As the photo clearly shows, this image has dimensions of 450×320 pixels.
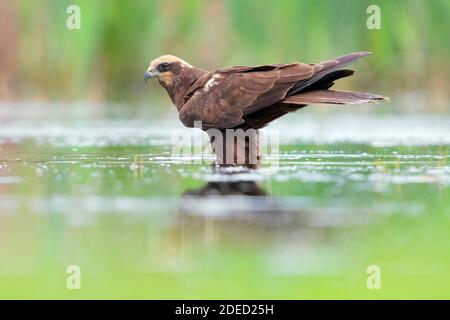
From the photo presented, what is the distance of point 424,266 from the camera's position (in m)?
4.77

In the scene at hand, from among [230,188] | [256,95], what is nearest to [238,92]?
[256,95]

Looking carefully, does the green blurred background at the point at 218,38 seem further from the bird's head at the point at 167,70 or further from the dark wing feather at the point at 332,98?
the dark wing feather at the point at 332,98

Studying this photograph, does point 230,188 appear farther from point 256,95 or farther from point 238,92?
point 238,92

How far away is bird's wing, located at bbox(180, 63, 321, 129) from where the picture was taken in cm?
776

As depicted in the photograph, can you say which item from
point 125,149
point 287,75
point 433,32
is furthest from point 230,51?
point 287,75

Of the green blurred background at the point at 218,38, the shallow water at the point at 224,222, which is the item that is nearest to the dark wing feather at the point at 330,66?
the shallow water at the point at 224,222

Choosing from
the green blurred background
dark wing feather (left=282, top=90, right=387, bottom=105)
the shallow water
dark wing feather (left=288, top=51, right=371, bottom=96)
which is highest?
the green blurred background

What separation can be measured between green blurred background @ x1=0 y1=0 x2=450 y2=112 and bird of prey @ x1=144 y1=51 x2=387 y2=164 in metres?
4.22

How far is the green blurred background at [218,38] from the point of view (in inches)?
491

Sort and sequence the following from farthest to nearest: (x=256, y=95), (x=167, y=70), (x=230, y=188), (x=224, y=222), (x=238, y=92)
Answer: (x=167, y=70), (x=238, y=92), (x=256, y=95), (x=230, y=188), (x=224, y=222)

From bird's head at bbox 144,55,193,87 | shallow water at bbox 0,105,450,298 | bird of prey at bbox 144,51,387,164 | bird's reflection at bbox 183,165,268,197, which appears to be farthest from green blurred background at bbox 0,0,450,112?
bird's reflection at bbox 183,165,268,197

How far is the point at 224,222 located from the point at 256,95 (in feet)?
8.06

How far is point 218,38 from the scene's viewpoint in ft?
48.7

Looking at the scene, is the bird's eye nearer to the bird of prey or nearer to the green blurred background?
the bird of prey
